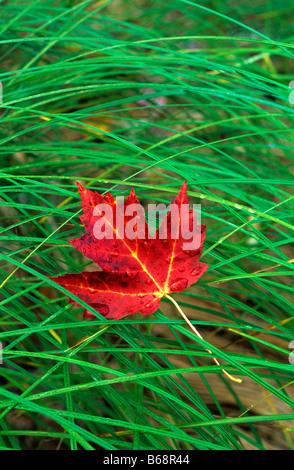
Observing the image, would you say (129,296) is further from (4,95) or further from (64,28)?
(64,28)

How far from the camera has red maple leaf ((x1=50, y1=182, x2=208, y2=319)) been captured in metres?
0.52

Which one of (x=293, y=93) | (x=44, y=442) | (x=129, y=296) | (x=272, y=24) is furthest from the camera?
(x=272, y=24)

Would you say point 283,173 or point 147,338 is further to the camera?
point 283,173

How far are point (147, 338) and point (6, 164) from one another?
50 cm

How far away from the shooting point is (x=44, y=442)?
2.71ft

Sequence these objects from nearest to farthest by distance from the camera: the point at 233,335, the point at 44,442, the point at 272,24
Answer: the point at 44,442
the point at 233,335
the point at 272,24

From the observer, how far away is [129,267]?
1.75ft

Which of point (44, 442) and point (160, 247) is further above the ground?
point (160, 247)

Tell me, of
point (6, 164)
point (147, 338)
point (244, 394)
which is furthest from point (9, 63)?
point (244, 394)

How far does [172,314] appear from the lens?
0.92 meters

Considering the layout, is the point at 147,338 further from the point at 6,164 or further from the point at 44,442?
the point at 6,164

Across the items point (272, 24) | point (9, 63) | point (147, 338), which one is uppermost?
point (272, 24)

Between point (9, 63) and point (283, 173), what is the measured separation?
716 millimetres

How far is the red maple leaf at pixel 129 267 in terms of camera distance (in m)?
0.52
